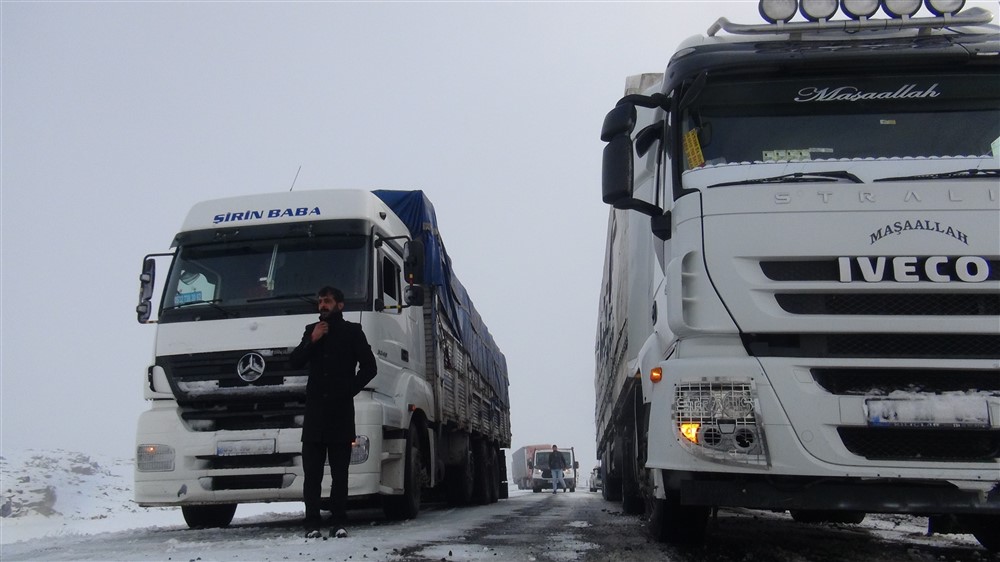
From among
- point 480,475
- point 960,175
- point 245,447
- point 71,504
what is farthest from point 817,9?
point 71,504

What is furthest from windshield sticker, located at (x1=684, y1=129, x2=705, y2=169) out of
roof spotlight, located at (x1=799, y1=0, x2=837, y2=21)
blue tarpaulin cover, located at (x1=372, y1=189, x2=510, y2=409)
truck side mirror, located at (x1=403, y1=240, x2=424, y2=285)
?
blue tarpaulin cover, located at (x1=372, y1=189, x2=510, y2=409)

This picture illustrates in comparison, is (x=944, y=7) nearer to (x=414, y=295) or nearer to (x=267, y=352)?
(x=414, y=295)

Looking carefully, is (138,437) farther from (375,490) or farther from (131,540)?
(375,490)

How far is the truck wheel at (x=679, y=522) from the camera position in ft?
16.9

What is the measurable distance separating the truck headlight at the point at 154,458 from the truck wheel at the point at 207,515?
136 centimetres

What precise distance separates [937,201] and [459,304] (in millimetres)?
8083

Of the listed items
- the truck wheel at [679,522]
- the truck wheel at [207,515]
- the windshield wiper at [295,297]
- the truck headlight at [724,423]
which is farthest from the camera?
the truck wheel at [207,515]

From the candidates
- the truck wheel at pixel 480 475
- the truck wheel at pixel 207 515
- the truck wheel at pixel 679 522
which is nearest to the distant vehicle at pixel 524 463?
the truck wheel at pixel 480 475

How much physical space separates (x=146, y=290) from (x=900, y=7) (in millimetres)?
6512

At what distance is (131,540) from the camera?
6586 mm

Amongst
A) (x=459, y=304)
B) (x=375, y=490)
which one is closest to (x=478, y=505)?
(x=459, y=304)

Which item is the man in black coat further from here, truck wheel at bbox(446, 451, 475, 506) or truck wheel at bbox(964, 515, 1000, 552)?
truck wheel at bbox(446, 451, 475, 506)

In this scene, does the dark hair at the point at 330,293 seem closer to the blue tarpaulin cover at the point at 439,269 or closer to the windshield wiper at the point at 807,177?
the windshield wiper at the point at 807,177

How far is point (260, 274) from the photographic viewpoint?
7.23 m
